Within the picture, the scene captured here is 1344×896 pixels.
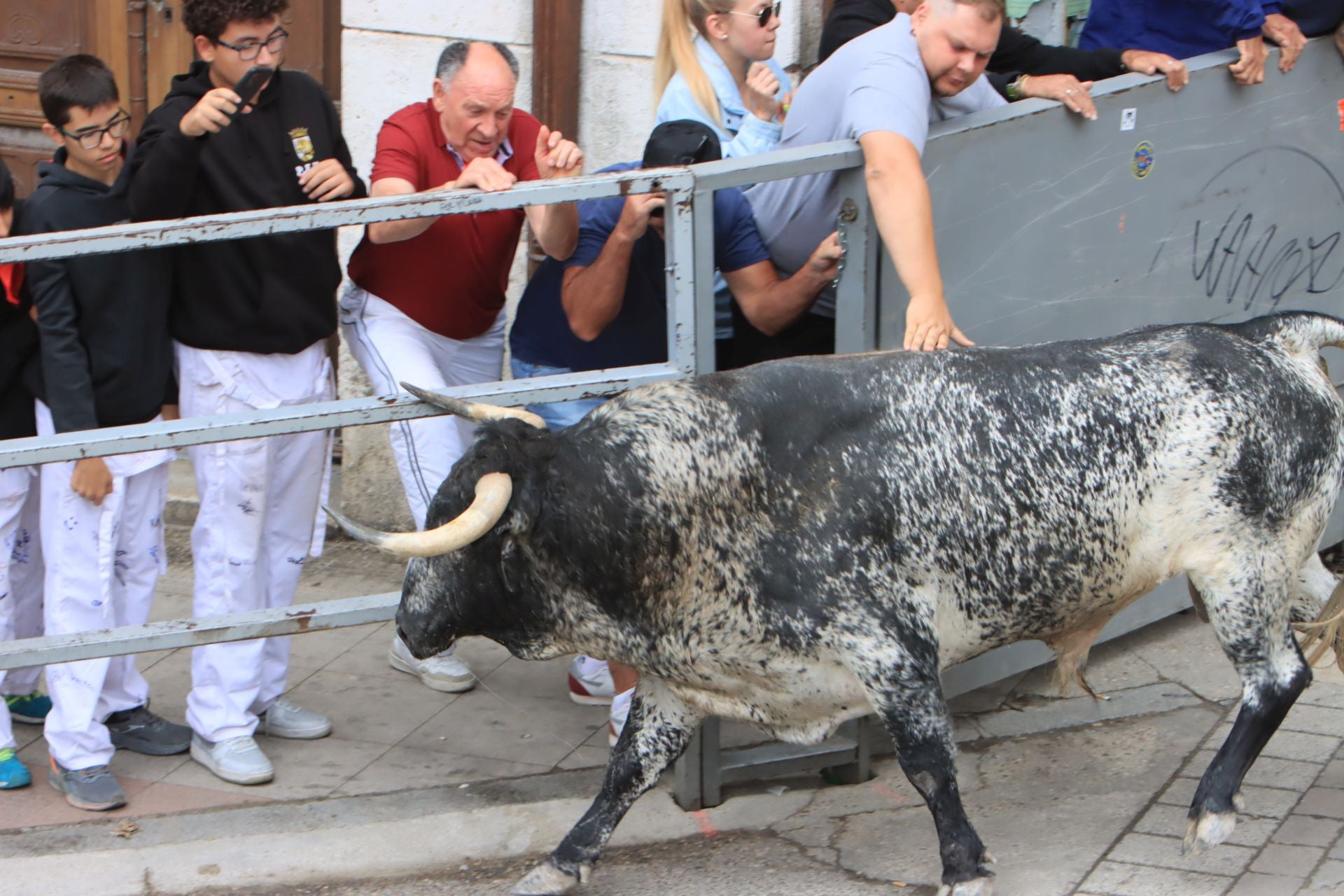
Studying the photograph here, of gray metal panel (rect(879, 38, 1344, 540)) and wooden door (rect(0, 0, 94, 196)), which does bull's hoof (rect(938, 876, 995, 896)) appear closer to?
gray metal panel (rect(879, 38, 1344, 540))

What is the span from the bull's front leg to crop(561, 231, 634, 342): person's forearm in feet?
3.18

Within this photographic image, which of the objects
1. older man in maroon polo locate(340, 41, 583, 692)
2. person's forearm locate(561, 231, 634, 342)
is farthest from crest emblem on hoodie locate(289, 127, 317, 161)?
person's forearm locate(561, 231, 634, 342)

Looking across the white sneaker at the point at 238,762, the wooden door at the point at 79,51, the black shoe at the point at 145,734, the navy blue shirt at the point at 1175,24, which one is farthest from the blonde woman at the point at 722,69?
the wooden door at the point at 79,51

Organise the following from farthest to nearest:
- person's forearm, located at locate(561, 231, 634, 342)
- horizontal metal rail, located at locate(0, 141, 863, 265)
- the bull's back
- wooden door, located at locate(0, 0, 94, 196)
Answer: wooden door, located at locate(0, 0, 94, 196) < person's forearm, located at locate(561, 231, 634, 342) < horizontal metal rail, located at locate(0, 141, 863, 265) < the bull's back

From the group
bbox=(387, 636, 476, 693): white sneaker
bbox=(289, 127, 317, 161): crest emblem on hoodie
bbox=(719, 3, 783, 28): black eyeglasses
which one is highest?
bbox=(719, 3, 783, 28): black eyeglasses

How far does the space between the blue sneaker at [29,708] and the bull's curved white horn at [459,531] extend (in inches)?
82.2

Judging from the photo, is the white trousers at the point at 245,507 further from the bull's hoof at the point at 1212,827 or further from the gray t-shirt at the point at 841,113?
the bull's hoof at the point at 1212,827

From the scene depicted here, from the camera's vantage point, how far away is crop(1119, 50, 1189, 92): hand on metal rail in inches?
178

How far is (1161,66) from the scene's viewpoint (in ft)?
14.9

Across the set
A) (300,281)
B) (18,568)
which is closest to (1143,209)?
(300,281)

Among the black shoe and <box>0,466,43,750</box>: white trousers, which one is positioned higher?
<box>0,466,43,750</box>: white trousers

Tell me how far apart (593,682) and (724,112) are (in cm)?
177

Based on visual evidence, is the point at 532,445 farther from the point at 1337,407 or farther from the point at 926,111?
the point at 1337,407

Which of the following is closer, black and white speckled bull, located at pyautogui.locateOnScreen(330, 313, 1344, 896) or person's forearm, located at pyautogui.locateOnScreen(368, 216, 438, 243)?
black and white speckled bull, located at pyautogui.locateOnScreen(330, 313, 1344, 896)
